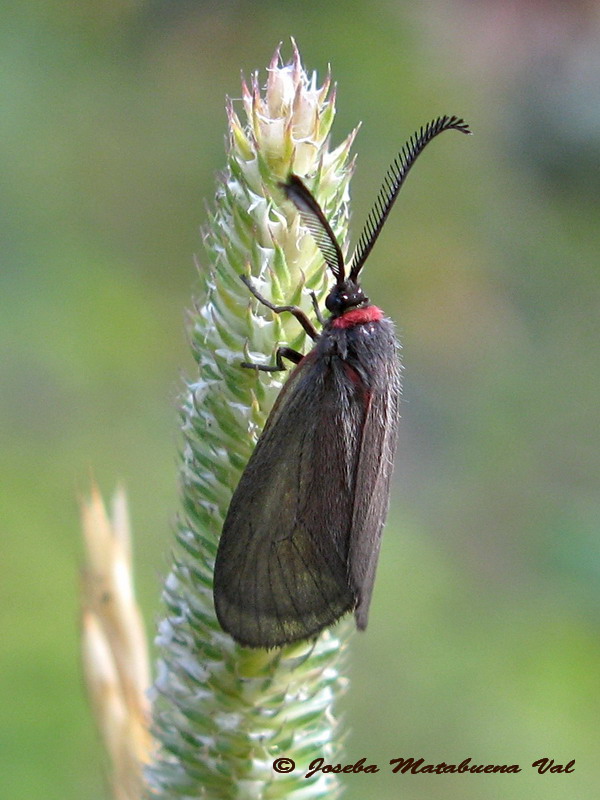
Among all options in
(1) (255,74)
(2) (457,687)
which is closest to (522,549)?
(2) (457,687)

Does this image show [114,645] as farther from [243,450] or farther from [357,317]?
[357,317]

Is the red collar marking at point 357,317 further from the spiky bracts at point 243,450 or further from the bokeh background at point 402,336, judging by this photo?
the bokeh background at point 402,336

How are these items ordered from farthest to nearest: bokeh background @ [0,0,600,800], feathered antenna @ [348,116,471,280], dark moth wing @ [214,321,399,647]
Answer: bokeh background @ [0,0,600,800] < feathered antenna @ [348,116,471,280] < dark moth wing @ [214,321,399,647]

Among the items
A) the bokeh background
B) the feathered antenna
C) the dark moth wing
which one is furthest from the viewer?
the bokeh background

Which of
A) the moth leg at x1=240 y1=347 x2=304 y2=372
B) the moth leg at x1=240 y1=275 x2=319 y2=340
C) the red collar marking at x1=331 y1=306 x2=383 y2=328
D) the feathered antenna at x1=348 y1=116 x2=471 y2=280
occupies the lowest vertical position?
the moth leg at x1=240 y1=347 x2=304 y2=372

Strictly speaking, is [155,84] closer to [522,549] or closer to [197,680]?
[522,549]

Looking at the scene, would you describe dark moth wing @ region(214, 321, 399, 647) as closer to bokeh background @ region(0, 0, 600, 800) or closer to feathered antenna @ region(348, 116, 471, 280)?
feathered antenna @ region(348, 116, 471, 280)

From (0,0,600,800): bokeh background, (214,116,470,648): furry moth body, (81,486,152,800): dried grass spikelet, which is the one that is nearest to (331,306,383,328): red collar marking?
(214,116,470,648): furry moth body
